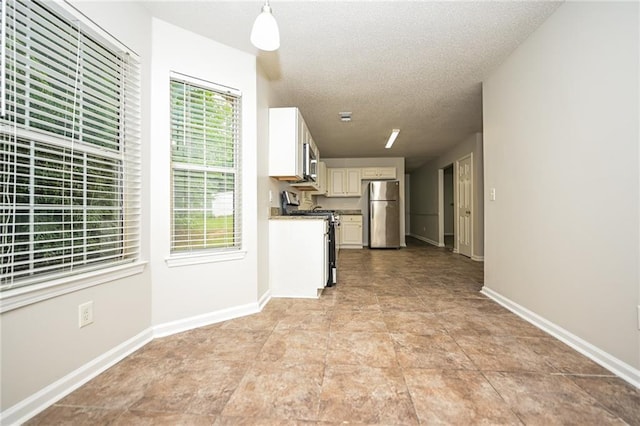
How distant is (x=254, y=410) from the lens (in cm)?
124

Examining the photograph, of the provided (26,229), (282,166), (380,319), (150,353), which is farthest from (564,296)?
(26,229)

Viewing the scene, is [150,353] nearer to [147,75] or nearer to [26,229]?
[26,229]

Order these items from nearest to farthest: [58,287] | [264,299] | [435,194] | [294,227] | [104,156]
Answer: [58,287]
[104,156]
[264,299]
[294,227]
[435,194]

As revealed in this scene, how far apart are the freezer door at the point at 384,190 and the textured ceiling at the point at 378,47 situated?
2.66 meters

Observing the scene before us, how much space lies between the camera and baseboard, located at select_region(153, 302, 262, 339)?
203 cm

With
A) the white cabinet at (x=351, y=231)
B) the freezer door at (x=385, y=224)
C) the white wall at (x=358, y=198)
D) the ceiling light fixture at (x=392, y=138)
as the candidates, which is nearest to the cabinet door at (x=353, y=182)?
the white wall at (x=358, y=198)

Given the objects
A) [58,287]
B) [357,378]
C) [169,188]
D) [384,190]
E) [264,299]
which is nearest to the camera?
[58,287]

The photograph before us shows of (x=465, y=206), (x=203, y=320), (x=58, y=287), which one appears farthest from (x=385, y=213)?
(x=58, y=287)

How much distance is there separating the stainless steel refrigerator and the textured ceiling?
8.78 feet

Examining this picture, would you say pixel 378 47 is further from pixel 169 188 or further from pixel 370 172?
pixel 370 172

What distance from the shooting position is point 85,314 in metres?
1.50

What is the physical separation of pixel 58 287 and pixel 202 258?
0.92 m

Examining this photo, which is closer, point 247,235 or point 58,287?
point 58,287

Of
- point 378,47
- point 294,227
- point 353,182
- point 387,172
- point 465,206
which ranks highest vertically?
point 378,47
